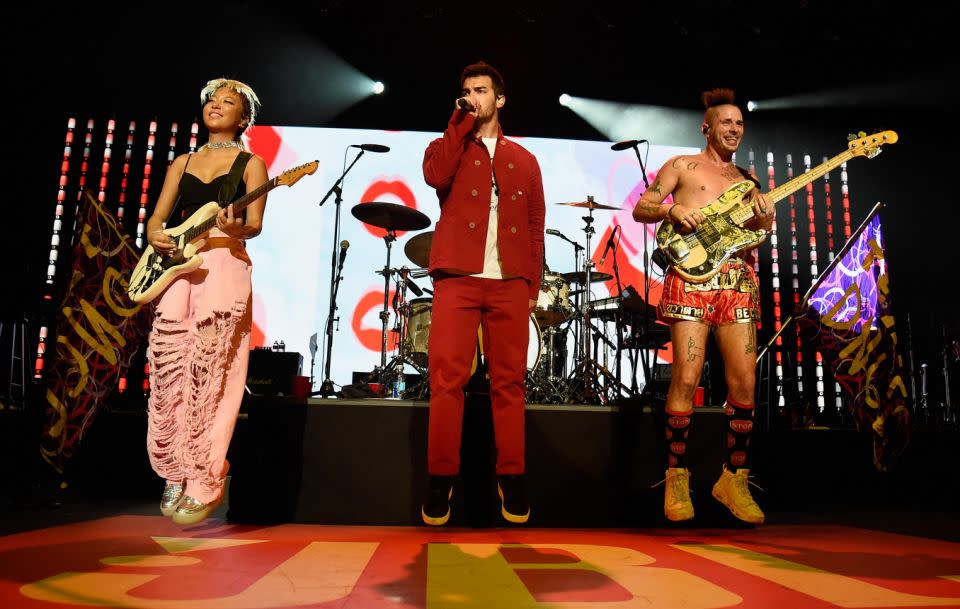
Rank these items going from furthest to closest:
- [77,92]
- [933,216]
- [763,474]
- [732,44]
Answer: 1. [77,92]
2. [732,44]
3. [933,216]
4. [763,474]

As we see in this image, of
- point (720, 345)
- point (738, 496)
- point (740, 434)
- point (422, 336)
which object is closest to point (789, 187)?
point (720, 345)

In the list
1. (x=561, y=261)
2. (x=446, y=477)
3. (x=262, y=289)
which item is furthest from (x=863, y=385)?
(x=262, y=289)

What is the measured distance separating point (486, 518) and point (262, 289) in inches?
203

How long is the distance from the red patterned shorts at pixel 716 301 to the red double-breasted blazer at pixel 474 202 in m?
0.77

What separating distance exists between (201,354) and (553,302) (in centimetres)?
362

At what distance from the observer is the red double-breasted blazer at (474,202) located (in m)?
2.54

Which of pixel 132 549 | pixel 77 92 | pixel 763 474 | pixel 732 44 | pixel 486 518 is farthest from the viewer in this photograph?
pixel 77 92

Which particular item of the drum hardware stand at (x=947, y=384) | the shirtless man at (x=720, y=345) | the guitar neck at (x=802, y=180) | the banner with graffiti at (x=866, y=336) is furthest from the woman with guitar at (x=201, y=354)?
the drum hardware stand at (x=947, y=384)

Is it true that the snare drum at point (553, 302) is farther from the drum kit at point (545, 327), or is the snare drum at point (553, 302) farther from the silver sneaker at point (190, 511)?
the silver sneaker at point (190, 511)

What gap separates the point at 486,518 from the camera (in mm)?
3064

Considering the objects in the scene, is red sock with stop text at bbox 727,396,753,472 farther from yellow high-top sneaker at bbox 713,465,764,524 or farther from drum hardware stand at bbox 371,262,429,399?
drum hardware stand at bbox 371,262,429,399

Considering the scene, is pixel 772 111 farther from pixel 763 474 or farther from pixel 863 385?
pixel 763 474

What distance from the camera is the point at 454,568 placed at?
1.97 metres

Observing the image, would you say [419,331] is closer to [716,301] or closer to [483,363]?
[483,363]
